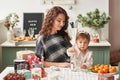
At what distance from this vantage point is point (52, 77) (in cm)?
260

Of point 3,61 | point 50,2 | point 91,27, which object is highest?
point 50,2

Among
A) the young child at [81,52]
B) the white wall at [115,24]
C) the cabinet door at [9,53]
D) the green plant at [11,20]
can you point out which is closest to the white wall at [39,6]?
the green plant at [11,20]

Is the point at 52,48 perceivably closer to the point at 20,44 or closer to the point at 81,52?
the point at 81,52

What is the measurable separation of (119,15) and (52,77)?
2.79 meters

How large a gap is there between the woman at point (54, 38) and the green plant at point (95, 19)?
3.61 feet

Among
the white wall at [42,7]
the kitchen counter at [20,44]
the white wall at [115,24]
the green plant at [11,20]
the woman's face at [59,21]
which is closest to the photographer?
the woman's face at [59,21]

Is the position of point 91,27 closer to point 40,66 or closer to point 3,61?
point 3,61

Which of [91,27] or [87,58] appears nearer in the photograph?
[87,58]

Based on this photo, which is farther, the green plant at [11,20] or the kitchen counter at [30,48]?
the green plant at [11,20]

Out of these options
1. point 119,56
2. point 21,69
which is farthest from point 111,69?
point 119,56

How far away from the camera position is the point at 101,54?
4.45 metres

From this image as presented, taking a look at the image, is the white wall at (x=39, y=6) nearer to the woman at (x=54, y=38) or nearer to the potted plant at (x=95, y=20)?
the potted plant at (x=95, y=20)

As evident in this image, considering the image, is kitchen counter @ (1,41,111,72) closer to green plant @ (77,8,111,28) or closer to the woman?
green plant @ (77,8,111,28)

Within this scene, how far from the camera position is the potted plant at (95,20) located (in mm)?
4523
